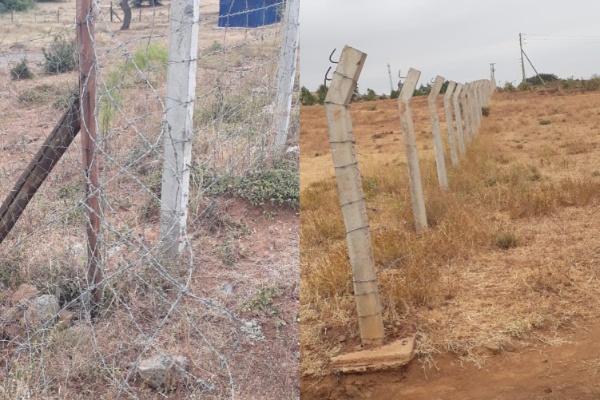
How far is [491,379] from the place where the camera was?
379cm

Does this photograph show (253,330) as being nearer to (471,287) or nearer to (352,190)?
(352,190)

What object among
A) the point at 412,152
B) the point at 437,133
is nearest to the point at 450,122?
the point at 437,133

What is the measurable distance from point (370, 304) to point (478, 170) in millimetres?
6813

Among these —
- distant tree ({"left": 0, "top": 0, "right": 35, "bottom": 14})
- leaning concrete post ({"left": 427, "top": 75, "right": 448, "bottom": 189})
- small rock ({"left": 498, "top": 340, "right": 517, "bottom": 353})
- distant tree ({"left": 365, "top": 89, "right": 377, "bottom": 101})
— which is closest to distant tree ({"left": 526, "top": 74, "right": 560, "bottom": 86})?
distant tree ({"left": 365, "top": 89, "right": 377, "bottom": 101})

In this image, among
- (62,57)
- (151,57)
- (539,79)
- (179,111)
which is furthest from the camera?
(539,79)

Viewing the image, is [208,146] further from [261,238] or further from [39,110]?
[39,110]

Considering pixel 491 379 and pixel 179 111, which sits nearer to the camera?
pixel 491 379

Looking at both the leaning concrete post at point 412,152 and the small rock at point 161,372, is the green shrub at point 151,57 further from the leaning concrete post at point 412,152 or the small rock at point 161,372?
the small rock at point 161,372

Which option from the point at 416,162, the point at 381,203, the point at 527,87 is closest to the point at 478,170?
the point at 381,203

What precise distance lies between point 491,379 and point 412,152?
10.2ft

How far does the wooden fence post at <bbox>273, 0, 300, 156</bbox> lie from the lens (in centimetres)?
691

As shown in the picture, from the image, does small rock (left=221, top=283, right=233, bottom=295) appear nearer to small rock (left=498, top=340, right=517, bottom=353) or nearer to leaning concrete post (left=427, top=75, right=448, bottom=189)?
small rock (left=498, top=340, right=517, bottom=353)

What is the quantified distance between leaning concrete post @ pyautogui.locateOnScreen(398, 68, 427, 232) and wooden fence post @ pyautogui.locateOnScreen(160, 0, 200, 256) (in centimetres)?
275

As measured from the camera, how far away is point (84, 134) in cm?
365
